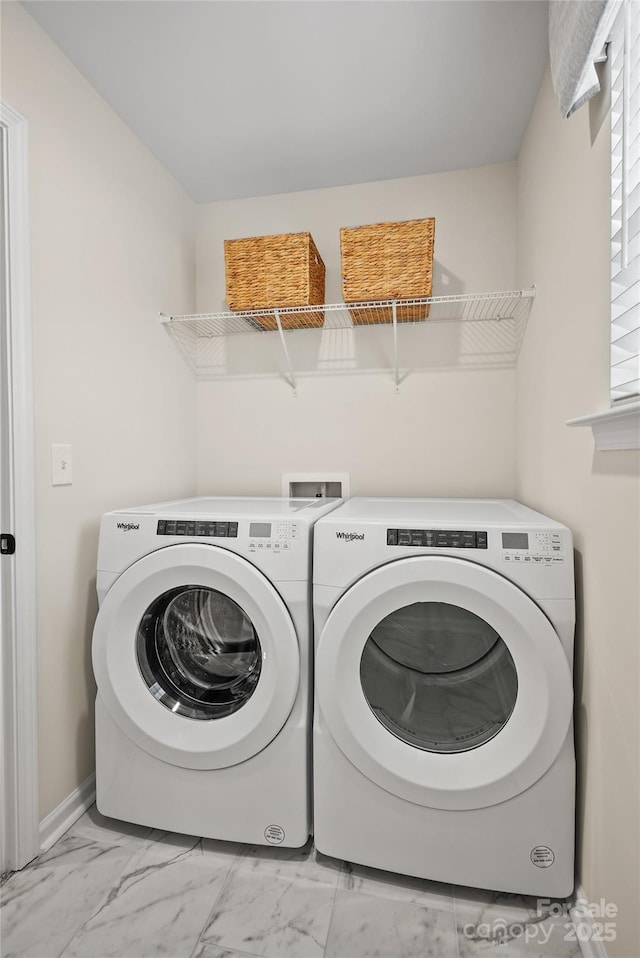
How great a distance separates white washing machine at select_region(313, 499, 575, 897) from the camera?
1249mm

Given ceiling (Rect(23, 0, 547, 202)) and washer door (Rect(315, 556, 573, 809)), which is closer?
washer door (Rect(315, 556, 573, 809))

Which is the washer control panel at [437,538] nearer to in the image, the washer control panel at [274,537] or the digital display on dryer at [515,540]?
the digital display on dryer at [515,540]

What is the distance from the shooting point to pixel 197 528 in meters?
1.48

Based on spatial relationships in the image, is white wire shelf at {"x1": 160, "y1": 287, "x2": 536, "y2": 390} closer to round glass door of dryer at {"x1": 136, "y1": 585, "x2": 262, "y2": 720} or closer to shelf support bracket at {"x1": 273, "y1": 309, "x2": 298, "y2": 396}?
shelf support bracket at {"x1": 273, "y1": 309, "x2": 298, "y2": 396}

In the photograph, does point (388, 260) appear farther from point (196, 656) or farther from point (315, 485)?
point (196, 656)

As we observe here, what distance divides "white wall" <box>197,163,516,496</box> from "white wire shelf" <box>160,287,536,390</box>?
0.13 feet

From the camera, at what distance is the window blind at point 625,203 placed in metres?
1.00

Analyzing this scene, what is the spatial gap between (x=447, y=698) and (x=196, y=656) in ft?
2.50

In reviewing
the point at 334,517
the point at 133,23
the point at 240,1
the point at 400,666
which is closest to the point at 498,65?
the point at 240,1

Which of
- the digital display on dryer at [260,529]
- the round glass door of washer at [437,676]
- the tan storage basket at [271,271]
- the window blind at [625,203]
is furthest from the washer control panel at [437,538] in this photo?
the tan storage basket at [271,271]

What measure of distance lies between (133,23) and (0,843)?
233 centimetres

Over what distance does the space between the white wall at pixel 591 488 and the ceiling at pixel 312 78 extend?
0.24 metres

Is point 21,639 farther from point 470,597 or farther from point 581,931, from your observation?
point 581,931

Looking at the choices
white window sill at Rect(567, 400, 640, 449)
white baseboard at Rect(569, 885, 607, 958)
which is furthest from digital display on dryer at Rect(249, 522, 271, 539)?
white baseboard at Rect(569, 885, 607, 958)
